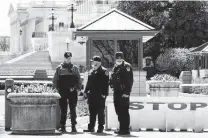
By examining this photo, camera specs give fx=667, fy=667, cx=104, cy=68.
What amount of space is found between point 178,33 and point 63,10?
147 feet

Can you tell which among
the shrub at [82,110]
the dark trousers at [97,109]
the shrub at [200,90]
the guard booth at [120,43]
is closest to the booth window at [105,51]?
the guard booth at [120,43]

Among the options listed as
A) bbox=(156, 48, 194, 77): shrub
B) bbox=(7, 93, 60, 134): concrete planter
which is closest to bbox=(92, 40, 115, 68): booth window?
bbox=(7, 93, 60, 134): concrete planter

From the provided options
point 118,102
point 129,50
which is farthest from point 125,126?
point 129,50

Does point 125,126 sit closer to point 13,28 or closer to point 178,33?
point 178,33

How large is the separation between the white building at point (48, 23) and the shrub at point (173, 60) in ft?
34.9

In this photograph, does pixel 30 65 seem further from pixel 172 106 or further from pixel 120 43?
pixel 172 106

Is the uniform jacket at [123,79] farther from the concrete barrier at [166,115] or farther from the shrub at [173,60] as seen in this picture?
the shrub at [173,60]

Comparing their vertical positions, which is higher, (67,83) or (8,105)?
(67,83)

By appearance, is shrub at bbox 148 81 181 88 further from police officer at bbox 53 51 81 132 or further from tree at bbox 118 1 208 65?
tree at bbox 118 1 208 65

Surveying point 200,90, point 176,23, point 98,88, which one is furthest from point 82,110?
point 176,23

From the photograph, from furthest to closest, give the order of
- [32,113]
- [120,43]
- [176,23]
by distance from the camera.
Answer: [176,23] → [120,43] → [32,113]

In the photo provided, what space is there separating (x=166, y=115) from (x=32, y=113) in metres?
3.27

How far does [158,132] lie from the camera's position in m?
Result: 15.4

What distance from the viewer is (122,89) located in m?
14.8
